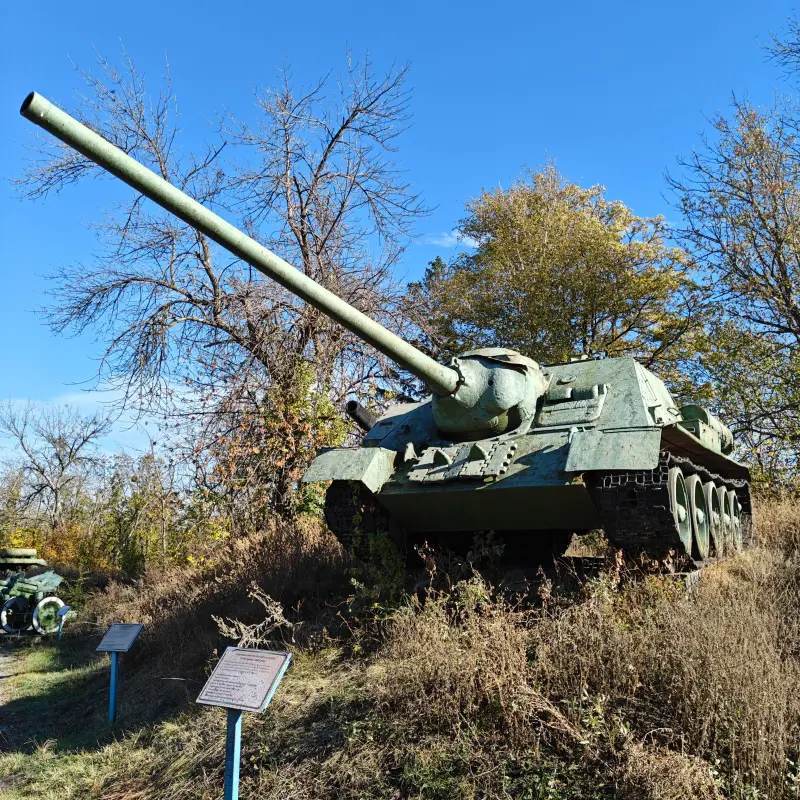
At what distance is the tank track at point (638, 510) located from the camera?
5301 mm

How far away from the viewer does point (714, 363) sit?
532 inches

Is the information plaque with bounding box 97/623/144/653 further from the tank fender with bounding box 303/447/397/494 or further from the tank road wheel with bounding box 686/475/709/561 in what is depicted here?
the tank road wheel with bounding box 686/475/709/561

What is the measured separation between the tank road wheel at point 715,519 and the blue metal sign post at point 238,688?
15.2ft

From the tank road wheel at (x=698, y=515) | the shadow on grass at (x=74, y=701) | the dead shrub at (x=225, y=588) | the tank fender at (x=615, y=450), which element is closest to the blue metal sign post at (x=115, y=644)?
the shadow on grass at (x=74, y=701)

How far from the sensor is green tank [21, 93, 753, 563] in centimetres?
538

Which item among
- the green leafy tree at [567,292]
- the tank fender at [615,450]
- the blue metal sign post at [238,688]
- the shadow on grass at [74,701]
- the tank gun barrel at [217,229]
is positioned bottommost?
the shadow on grass at [74,701]

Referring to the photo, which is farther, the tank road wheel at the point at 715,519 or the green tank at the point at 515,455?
the tank road wheel at the point at 715,519

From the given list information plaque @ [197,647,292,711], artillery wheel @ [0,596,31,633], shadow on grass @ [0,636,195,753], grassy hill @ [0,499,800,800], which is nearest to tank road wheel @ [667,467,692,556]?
grassy hill @ [0,499,800,800]

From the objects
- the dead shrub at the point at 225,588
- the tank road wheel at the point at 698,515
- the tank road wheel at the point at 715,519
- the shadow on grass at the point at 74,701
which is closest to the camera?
the shadow on grass at the point at 74,701

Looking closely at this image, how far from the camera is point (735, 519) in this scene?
8.80 m

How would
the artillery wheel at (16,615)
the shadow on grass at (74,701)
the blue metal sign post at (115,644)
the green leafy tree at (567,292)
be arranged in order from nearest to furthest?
the shadow on grass at (74,701) < the blue metal sign post at (115,644) < the artillery wheel at (16,615) < the green leafy tree at (567,292)

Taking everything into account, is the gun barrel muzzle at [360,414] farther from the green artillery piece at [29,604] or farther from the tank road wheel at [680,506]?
the green artillery piece at [29,604]

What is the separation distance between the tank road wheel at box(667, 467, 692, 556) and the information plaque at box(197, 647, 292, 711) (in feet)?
9.67

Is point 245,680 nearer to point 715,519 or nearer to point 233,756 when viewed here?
point 233,756
